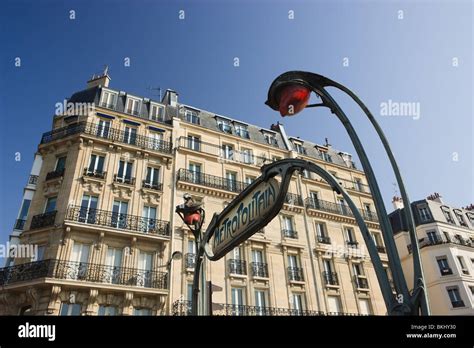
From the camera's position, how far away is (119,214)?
53.8 feet

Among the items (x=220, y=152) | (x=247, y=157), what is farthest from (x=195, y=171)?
(x=247, y=157)

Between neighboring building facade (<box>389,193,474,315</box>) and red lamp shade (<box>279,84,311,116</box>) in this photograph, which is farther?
neighboring building facade (<box>389,193,474,315</box>)

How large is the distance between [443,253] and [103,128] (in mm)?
27259

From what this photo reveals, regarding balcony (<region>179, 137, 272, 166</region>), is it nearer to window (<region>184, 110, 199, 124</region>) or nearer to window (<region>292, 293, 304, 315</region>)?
window (<region>184, 110, 199, 124</region>)

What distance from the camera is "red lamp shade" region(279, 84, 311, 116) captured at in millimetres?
Answer: 2607

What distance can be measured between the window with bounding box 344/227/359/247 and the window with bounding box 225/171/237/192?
28.1 feet

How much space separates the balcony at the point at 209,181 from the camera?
19281 mm

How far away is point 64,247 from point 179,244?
535cm

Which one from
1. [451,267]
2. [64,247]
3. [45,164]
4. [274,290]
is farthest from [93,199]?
[451,267]

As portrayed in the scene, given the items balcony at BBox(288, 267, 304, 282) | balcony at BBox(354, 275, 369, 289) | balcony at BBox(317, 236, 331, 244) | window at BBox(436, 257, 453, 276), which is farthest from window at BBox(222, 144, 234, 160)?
window at BBox(436, 257, 453, 276)

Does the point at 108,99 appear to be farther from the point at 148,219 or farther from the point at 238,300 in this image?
the point at 238,300
